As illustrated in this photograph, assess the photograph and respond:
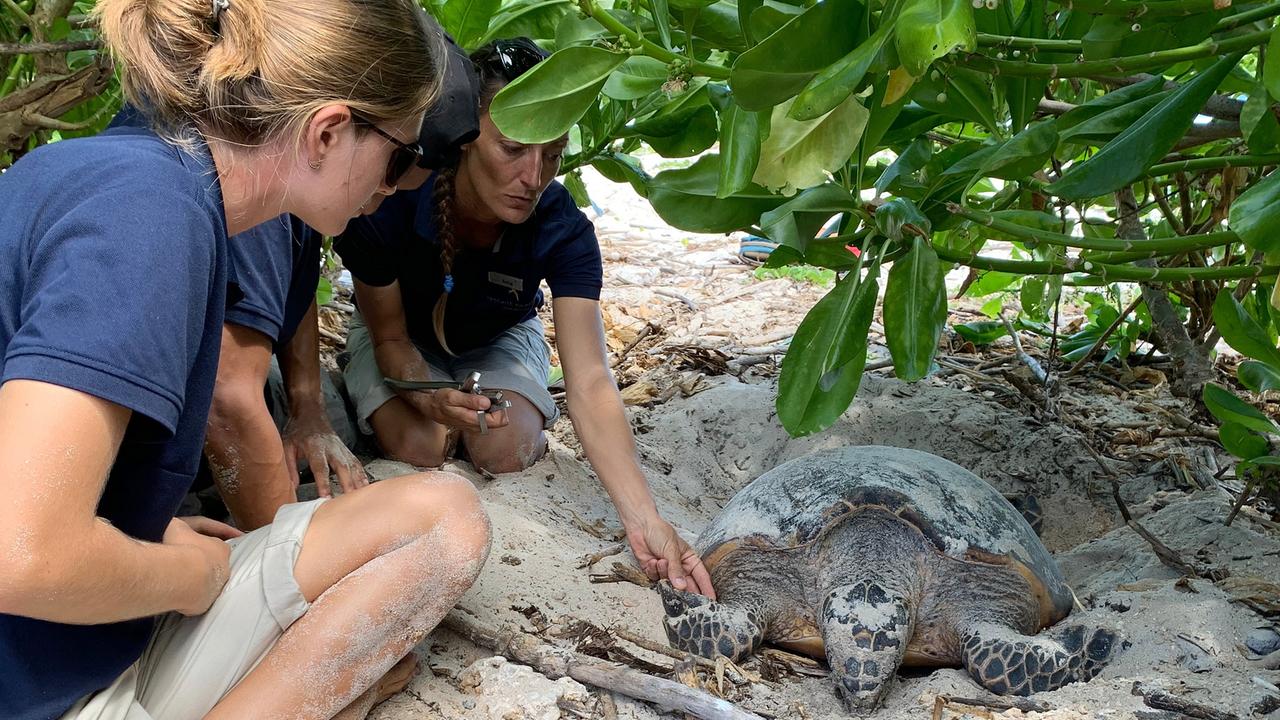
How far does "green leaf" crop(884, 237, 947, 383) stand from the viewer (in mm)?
1536

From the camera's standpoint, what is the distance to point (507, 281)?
2.63 metres

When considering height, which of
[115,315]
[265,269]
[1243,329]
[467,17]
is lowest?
[265,269]

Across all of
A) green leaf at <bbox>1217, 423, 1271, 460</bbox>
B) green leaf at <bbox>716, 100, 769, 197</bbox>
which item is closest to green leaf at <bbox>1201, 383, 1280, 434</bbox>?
green leaf at <bbox>1217, 423, 1271, 460</bbox>

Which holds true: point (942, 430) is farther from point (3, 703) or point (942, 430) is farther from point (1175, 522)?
point (3, 703)

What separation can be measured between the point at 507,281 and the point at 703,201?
39.8 inches

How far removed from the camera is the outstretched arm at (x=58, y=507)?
0.93 metres

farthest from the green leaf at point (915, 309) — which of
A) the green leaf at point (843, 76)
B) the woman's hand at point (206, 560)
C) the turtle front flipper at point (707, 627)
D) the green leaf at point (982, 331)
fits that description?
the green leaf at point (982, 331)

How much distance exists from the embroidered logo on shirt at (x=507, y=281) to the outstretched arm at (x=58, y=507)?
5.16 feet

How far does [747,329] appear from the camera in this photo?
162 inches

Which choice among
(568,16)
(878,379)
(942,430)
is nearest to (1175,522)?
(942,430)

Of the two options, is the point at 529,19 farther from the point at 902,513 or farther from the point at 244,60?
the point at 902,513

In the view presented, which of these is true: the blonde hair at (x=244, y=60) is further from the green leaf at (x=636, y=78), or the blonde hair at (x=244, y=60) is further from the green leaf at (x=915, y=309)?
the green leaf at (x=915, y=309)

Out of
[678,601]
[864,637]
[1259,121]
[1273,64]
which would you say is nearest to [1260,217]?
[1273,64]

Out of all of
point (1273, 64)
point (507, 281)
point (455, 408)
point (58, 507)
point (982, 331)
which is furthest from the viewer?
point (982, 331)
